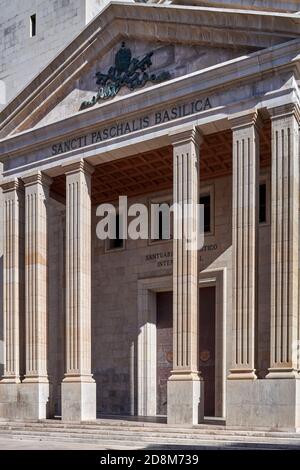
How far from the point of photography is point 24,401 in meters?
25.1

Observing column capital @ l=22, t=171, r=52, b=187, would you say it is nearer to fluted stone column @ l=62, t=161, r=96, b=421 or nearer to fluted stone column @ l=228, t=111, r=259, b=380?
fluted stone column @ l=62, t=161, r=96, b=421

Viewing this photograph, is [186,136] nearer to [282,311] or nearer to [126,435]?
[282,311]

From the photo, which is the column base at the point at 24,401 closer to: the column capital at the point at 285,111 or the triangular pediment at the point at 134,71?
the triangular pediment at the point at 134,71

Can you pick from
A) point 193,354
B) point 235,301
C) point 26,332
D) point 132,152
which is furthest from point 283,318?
point 26,332

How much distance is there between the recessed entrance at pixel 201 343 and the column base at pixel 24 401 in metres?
5.32

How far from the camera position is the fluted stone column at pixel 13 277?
2595cm

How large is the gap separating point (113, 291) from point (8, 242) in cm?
555

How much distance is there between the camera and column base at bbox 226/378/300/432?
18484 mm

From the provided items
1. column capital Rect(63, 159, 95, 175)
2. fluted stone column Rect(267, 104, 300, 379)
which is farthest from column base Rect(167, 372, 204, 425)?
column capital Rect(63, 159, 95, 175)

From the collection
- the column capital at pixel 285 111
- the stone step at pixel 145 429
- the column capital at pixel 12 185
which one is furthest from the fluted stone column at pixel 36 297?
the column capital at pixel 285 111

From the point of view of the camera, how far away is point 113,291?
98.1 ft

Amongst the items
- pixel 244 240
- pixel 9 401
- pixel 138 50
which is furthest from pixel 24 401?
pixel 138 50

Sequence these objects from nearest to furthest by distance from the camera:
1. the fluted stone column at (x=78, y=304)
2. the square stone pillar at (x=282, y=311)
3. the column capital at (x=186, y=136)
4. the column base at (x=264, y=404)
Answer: the column base at (x=264, y=404) < the square stone pillar at (x=282, y=311) < the column capital at (x=186, y=136) < the fluted stone column at (x=78, y=304)

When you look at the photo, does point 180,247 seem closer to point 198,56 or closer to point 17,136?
point 198,56
